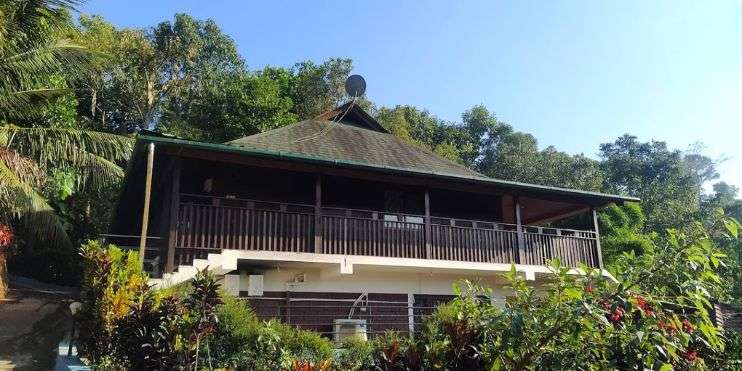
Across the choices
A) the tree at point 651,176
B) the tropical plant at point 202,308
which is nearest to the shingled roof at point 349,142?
the tropical plant at point 202,308

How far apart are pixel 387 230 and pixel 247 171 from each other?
351cm

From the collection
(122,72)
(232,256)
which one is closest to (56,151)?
(232,256)

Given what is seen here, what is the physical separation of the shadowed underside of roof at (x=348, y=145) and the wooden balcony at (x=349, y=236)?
141cm

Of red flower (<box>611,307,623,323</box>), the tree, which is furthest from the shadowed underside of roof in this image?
the tree

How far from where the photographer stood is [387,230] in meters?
12.6

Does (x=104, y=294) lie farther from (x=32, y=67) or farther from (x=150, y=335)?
(x=32, y=67)

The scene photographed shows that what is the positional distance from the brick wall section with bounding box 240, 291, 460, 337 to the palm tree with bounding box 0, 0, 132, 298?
5.93 metres

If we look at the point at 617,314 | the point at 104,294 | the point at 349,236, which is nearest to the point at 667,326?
the point at 617,314

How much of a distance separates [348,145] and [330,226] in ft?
12.8

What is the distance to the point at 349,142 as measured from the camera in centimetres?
1574

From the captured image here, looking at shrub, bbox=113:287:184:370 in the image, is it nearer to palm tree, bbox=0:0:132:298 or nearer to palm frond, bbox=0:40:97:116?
palm tree, bbox=0:0:132:298

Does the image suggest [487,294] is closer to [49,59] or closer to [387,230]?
[387,230]

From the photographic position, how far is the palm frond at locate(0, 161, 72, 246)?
40.3 feet

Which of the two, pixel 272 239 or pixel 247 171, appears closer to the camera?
pixel 272 239
